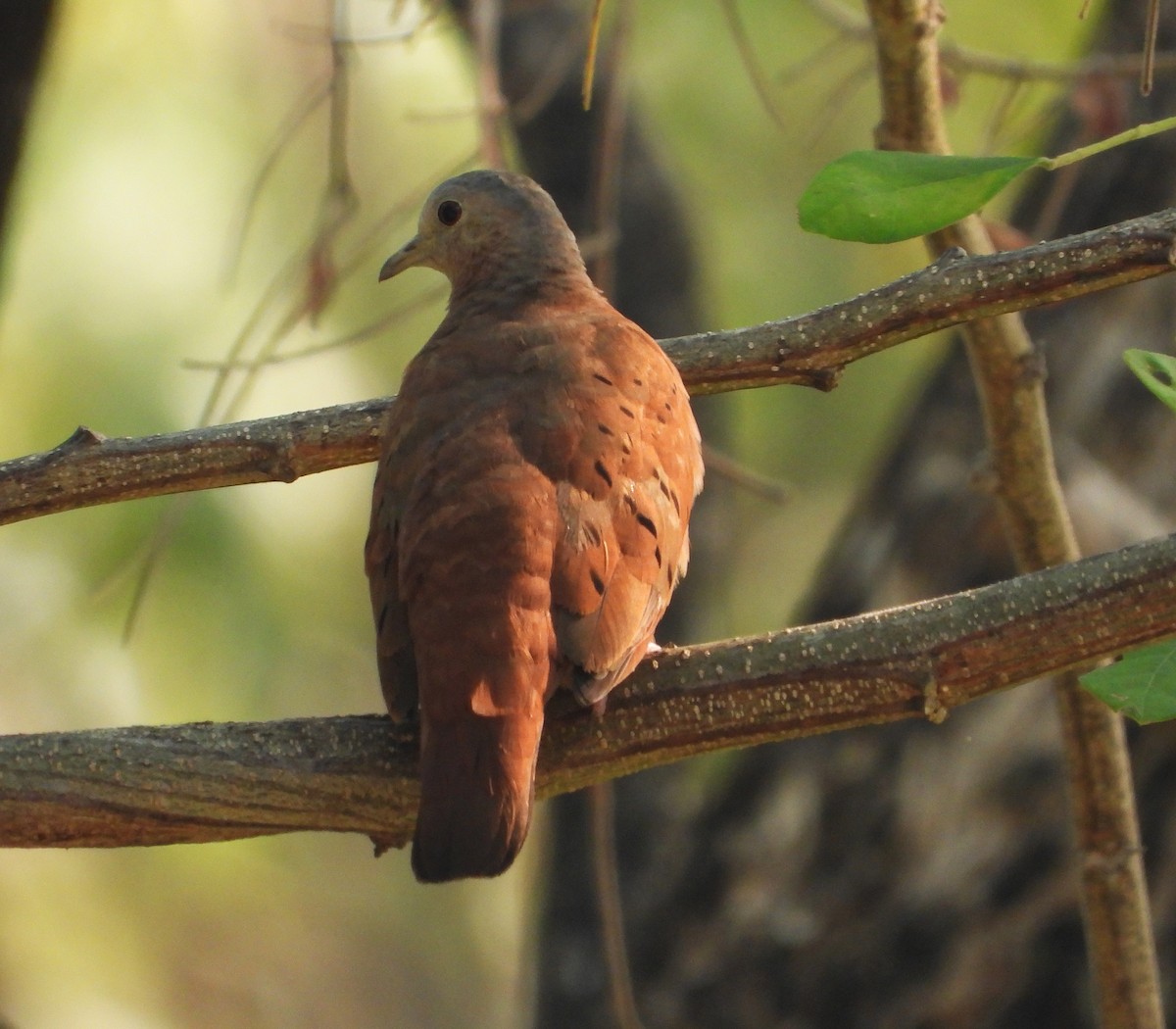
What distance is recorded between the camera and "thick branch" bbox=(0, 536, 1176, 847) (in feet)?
7.86

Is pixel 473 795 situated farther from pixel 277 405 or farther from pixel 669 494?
pixel 277 405

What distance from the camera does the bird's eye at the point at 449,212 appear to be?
3883 millimetres

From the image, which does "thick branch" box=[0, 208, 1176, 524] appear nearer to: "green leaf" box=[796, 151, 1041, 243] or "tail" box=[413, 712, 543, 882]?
"green leaf" box=[796, 151, 1041, 243]

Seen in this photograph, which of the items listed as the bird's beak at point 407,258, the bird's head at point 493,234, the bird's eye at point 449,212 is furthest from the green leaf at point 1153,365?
the bird's beak at point 407,258

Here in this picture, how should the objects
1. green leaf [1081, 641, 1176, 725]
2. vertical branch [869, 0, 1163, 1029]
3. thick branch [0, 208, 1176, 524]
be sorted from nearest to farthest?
green leaf [1081, 641, 1176, 725], thick branch [0, 208, 1176, 524], vertical branch [869, 0, 1163, 1029]

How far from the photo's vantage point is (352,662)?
36.5 feet

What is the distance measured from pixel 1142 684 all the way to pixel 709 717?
63cm

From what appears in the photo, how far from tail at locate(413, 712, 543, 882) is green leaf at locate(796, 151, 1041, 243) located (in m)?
0.86

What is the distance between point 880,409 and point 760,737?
32.2ft

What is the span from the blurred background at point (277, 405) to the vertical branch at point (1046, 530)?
2056 millimetres

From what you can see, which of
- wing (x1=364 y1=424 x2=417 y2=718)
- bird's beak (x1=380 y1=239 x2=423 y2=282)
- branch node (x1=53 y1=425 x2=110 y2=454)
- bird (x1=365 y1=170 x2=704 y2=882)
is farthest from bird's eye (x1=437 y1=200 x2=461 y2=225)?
branch node (x1=53 y1=425 x2=110 y2=454)

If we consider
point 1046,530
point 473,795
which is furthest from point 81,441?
point 1046,530

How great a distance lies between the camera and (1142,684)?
2.19 m

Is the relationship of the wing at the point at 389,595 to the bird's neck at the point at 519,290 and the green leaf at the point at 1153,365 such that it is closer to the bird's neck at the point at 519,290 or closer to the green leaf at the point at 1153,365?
the bird's neck at the point at 519,290
